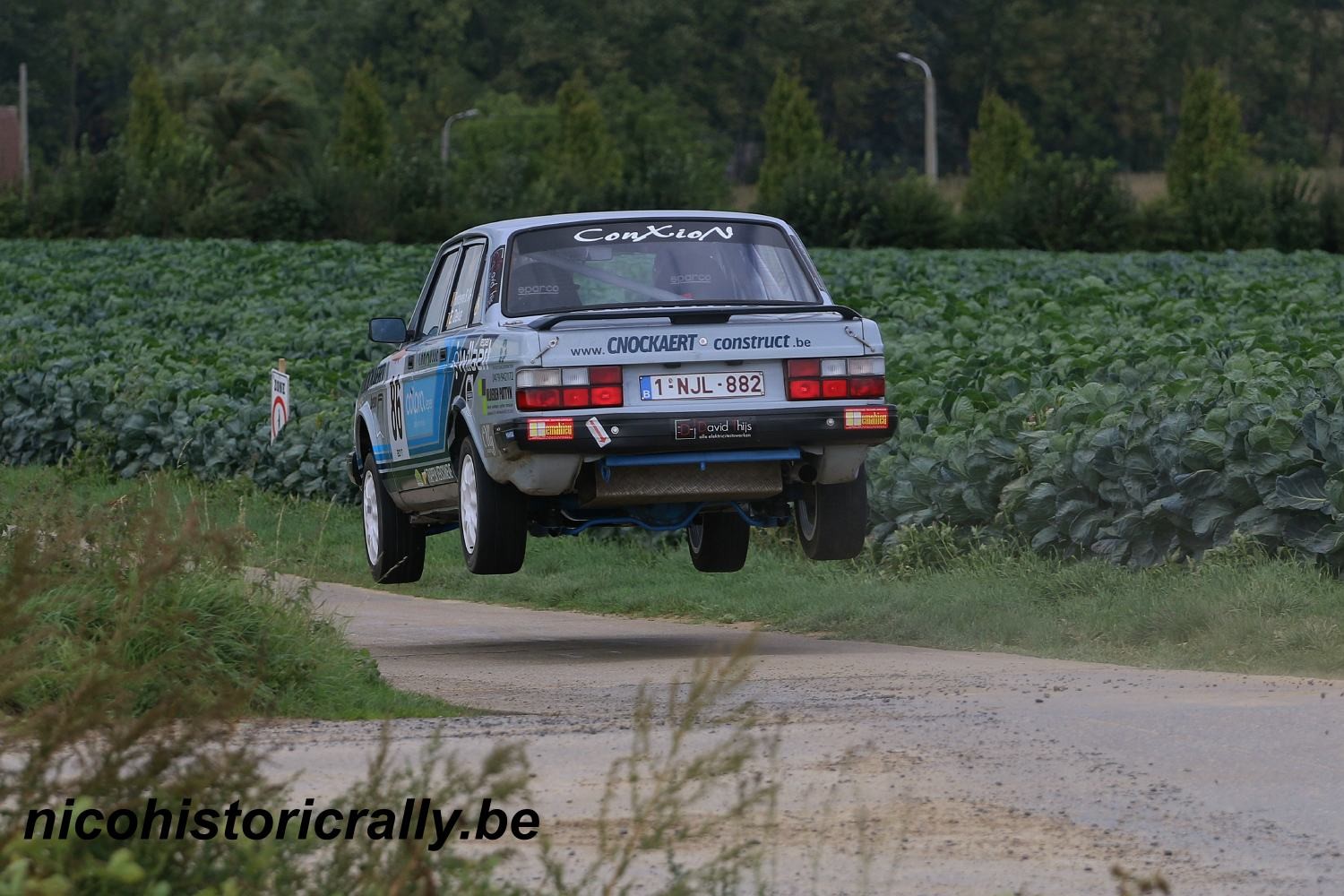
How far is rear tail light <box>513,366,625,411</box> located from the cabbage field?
4.29 metres

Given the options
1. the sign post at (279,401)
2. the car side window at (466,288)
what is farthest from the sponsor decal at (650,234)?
the sign post at (279,401)

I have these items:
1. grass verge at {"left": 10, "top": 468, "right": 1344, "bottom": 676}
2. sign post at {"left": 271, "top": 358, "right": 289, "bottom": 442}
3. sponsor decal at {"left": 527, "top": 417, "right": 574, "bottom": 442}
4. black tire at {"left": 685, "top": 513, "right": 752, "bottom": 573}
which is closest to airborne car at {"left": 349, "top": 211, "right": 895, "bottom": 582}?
sponsor decal at {"left": 527, "top": 417, "right": 574, "bottom": 442}

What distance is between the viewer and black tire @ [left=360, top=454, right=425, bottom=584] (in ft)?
44.2

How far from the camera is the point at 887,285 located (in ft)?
103

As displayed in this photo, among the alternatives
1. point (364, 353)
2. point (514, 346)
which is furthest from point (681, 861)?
point (364, 353)

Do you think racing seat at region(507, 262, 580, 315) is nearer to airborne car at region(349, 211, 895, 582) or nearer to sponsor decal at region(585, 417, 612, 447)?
airborne car at region(349, 211, 895, 582)

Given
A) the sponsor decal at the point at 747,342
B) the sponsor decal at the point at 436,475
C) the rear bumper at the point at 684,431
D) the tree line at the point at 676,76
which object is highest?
the sponsor decal at the point at 747,342

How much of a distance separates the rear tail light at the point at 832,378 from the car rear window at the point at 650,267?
637 mm

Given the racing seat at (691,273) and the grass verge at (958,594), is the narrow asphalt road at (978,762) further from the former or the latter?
the racing seat at (691,273)

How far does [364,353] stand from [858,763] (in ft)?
67.4

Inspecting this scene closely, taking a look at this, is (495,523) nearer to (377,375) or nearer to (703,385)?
(703,385)

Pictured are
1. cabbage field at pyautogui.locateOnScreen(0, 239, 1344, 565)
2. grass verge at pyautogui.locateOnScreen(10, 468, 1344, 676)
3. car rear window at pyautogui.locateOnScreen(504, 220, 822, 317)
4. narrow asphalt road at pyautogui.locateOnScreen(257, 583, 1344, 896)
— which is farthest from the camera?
cabbage field at pyautogui.locateOnScreen(0, 239, 1344, 565)

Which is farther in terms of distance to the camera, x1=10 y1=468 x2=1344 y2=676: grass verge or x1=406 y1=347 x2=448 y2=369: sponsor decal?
x1=406 y1=347 x2=448 y2=369: sponsor decal

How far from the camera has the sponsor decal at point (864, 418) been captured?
10977mm
